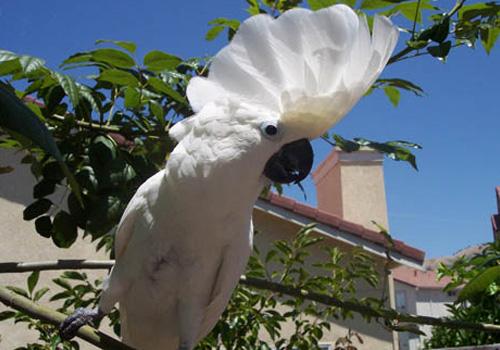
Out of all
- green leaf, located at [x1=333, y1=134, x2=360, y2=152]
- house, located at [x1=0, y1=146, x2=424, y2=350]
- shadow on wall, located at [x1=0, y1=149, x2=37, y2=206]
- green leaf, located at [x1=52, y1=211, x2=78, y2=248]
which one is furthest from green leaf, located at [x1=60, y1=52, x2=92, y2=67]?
shadow on wall, located at [x1=0, y1=149, x2=37, y2=206]

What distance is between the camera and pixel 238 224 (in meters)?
1.51

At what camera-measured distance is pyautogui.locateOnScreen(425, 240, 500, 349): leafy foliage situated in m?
1.47

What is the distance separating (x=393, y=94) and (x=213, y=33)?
2.05 ft

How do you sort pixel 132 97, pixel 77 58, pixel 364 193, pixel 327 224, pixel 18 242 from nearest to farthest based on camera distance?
pixel 77 58
pixel 132 97
pixel 18 242
pixel 327 224
pixel 364 193

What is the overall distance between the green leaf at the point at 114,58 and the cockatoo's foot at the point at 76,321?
2.27ft

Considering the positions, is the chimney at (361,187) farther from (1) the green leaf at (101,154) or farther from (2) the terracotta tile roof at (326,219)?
(1) the green leaf at (101,154)

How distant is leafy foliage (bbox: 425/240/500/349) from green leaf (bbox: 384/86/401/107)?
59cm

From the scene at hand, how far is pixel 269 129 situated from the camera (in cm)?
125

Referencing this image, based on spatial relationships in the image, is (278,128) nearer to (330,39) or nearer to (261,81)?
(261,81)

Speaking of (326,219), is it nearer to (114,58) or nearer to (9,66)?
(114,58)

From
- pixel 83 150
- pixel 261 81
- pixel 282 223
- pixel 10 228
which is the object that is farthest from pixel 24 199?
pixel 261 81

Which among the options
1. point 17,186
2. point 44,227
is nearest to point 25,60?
point 44,227

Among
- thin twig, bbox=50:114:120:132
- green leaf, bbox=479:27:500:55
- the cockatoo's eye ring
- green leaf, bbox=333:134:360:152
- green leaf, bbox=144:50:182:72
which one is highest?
green leaf, bbox=479:27:500:55

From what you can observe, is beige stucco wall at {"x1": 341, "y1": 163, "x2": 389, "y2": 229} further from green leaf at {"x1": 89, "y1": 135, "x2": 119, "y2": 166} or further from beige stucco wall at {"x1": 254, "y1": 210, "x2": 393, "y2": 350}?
green leaf at {"x1": 89, "y1": 135, "x2": 119, "y2": 166}
